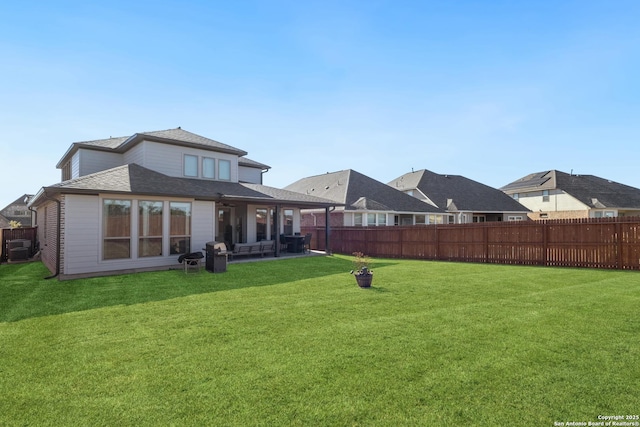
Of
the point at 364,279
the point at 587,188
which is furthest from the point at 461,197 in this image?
the point at 364,279

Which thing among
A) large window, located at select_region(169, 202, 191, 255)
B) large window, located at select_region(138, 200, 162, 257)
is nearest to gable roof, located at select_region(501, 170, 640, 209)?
large window, located at select_region(169, 202, 191, 255)

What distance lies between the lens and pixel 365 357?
4.26 metres

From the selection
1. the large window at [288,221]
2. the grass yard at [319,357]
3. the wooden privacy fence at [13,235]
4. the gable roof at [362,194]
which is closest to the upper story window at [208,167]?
the large window at [288,221]

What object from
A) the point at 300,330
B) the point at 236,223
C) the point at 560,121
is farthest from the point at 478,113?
the point at 300,330

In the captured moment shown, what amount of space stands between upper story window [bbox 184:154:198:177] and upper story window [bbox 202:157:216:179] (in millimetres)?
382

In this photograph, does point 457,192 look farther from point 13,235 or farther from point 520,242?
point 13,235

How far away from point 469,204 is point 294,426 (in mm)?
33137

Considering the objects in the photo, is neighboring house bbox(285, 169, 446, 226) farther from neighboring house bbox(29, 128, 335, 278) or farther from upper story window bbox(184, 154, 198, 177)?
upper story window bbox(184, 154, 198, 177)

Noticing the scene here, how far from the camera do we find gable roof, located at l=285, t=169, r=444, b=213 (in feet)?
85.6

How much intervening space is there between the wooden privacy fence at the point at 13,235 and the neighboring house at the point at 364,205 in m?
17.7

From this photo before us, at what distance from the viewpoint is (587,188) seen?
37438 mm

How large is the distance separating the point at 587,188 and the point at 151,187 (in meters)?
45.1

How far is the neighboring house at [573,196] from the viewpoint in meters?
34.4

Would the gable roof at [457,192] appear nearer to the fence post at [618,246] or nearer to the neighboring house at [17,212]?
the fence post at [618,246]
